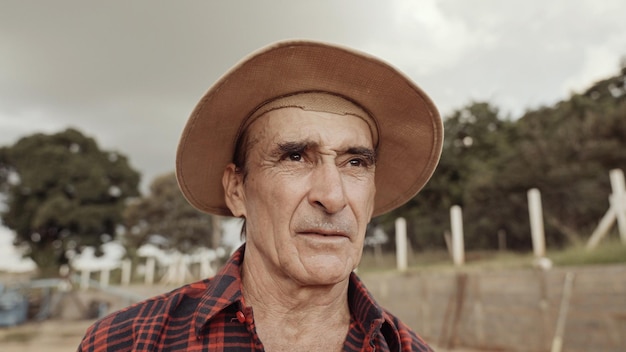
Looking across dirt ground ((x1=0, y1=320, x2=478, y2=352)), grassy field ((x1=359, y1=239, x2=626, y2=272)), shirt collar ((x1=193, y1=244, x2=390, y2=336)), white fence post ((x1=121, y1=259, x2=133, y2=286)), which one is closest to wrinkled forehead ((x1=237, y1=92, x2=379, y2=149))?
shirt collar ((x1=193, y1=244, x2=390, y2=336))

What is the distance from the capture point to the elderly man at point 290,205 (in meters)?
1.54

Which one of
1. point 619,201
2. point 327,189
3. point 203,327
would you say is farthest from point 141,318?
point 619,201

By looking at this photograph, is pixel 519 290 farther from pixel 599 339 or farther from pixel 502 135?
pixel 502 135

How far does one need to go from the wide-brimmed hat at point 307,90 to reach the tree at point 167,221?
31.6 m

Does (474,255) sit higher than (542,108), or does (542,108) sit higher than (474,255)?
(542,108)

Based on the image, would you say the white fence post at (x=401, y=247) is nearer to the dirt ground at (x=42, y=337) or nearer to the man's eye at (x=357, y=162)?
the dirt ground at (x=42, y=337)

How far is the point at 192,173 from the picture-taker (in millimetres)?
1982

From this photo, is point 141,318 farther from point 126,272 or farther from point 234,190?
point 126,272

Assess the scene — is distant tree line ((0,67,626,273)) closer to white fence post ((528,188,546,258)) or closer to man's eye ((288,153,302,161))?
white fence post ((528,188,546,258))

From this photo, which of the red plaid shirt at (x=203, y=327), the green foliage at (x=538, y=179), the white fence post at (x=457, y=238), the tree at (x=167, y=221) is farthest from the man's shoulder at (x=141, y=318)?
the tree at (x=167, y=221)

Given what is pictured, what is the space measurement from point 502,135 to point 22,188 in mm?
32193

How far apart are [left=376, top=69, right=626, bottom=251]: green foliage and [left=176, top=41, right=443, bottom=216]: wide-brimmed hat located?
9016mm

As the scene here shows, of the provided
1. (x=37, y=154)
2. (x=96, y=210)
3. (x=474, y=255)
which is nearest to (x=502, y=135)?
(x=474, y=255)

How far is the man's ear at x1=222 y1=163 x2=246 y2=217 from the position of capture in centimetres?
188
